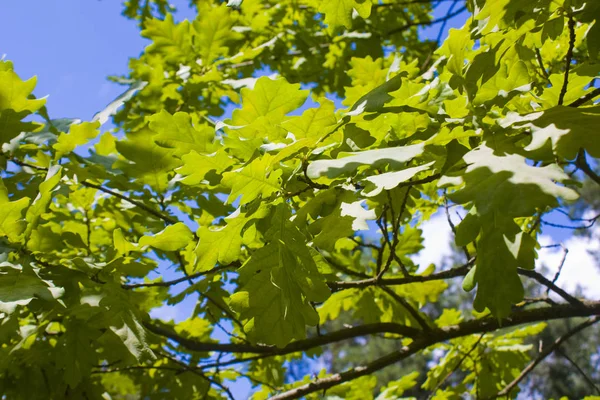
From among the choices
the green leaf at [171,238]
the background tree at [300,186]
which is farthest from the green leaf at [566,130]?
the green leaf at [171,238]

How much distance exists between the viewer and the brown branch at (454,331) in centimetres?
221

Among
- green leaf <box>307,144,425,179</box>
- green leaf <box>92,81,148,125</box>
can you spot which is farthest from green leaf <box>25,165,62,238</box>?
green leaf <box>307,144,425,179</box>

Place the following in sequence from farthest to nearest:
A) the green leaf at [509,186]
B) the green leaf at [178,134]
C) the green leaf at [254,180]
→ the green leaf at [178,134] < the green leaf at [254,180] < the green leaf at [509,186]

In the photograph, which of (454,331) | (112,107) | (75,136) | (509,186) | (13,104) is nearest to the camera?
(509,186)

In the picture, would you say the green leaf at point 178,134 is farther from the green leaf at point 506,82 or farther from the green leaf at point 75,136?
the green leaf at point 506,82

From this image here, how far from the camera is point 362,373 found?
2.28 metres

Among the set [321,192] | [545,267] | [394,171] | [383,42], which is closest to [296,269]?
[321,192]

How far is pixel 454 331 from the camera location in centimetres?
231

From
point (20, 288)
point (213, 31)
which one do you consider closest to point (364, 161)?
point (20, 288)

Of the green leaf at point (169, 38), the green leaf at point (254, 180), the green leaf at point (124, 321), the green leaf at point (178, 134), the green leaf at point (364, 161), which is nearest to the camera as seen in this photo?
the green leaf at point (364, 161)

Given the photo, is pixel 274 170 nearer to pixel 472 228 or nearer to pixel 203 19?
pixel 472 228

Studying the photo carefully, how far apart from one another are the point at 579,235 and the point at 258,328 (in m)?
28.3

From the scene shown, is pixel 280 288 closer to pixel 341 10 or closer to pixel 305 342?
pixel 341 10

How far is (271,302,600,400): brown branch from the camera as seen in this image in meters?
2.21
